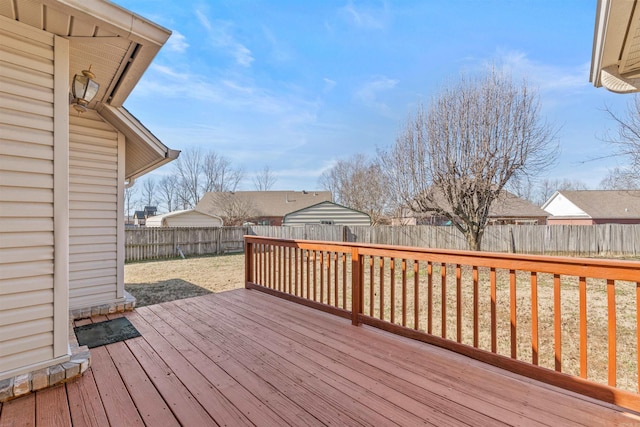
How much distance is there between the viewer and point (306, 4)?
680cm

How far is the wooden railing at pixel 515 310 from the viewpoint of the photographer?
1.78 m

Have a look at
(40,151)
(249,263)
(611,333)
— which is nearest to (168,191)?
(249,263)

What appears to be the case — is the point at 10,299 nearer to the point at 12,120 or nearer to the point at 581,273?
the point at 12,120

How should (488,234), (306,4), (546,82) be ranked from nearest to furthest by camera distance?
1. (306,4)
2. (546,82)
3. (488,234)

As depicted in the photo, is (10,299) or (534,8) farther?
(534,8)

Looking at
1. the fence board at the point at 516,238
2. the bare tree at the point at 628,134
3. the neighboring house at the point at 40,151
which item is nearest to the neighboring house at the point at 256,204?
the fence board at the point at 516,238

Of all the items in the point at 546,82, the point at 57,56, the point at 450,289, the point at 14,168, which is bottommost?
the point at 450,289

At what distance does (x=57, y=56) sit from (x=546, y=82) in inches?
404

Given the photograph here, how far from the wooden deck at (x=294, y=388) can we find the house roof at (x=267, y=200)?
20.0m

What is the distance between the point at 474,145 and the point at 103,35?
342 inches

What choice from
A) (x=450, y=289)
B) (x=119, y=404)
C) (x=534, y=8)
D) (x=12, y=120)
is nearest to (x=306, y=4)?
(x=534, y=8)

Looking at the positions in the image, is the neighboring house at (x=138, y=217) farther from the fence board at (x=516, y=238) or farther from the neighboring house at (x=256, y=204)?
the fence board at (x=516, y=238)

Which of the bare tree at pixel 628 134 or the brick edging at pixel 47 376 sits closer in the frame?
the brick edging at pixel 47 376

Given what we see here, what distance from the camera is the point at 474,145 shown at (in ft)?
27.0
